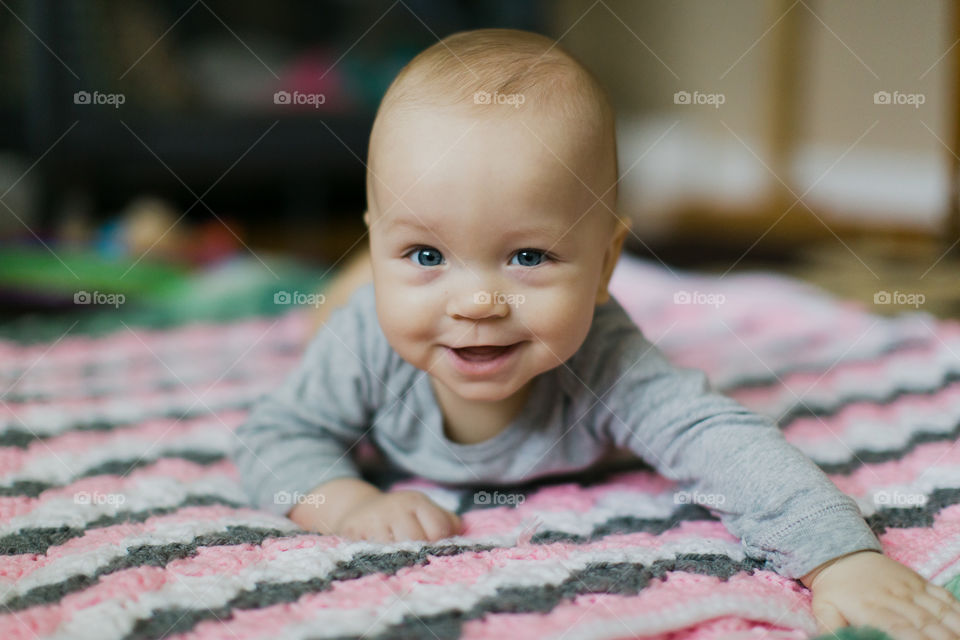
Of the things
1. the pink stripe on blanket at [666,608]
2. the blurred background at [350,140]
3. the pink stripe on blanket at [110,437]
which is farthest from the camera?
the blurred background at [350,140]

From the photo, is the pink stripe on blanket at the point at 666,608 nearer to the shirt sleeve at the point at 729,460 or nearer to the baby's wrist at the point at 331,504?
the shirt sleeve at the point at 729,460

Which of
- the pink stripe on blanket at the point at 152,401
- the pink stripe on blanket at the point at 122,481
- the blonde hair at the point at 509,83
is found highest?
the blonde hair at the point at 509,83

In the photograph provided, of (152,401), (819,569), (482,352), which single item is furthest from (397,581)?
(152,401)

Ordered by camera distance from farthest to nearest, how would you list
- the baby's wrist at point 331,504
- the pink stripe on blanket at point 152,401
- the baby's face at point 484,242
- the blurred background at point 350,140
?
1. the blurred background at point 350,140
2. the pink stripe on blanket at point 152,401
3. the baby's wrist at point 331,504
4. the baby's face at point 484,242

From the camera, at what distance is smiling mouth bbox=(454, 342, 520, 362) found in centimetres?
77

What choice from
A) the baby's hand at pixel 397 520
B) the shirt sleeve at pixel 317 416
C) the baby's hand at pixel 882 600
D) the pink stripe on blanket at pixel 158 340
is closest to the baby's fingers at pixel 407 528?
the baby's hand at pixel 397 520

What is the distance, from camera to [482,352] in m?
0.77

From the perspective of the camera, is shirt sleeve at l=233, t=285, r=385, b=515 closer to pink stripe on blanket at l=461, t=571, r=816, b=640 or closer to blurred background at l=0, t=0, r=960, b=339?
pink stripe on blanket at l=461, t=571, r=816, b=640

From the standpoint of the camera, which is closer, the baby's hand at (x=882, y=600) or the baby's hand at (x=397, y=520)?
the baby's hand at (x=882, y=600)

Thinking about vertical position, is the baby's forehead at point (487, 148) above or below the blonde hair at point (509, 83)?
below

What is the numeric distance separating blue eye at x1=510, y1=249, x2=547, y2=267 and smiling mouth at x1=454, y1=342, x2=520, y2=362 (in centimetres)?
7

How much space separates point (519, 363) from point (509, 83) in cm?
23

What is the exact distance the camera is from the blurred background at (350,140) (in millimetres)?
1900

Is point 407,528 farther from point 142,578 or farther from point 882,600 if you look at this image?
point 882,600
